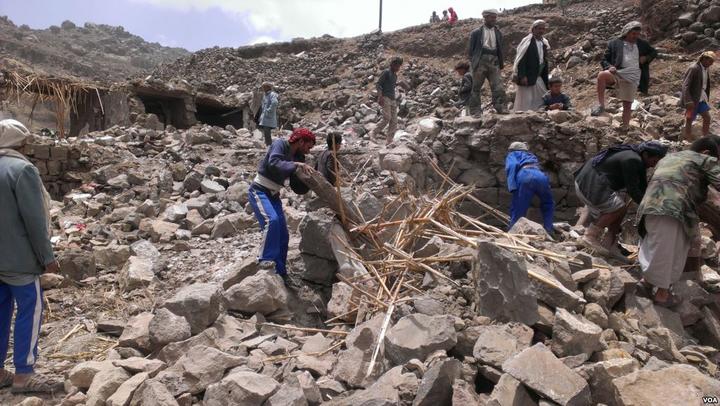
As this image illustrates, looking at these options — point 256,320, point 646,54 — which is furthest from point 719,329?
point 646,54

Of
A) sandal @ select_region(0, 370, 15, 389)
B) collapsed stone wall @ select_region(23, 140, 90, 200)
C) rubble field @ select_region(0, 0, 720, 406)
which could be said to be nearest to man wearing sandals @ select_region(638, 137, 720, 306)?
rubble field @ select_region(0, 0, 720, 406)

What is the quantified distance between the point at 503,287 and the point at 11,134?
2.84 meters

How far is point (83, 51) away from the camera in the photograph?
33.7m

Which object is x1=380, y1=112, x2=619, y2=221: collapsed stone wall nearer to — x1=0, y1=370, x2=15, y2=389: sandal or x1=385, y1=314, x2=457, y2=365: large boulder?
x1=385, y1=314, x2=457, y2=365: large boulder

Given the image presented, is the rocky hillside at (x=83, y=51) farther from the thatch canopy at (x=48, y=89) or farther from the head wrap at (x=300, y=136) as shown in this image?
the head wrap at (x=300, y=136)

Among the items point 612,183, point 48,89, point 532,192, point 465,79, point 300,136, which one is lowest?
point 532,192

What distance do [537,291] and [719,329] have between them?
58.8 inches

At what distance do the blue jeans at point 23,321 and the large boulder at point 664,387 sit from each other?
2886 millimetres

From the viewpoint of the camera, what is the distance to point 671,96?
27.3 feet

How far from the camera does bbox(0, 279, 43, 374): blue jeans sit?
2637 mm

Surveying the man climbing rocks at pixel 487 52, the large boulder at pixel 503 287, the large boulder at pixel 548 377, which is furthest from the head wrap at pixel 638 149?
the man climbing rocks at pixel 487 52

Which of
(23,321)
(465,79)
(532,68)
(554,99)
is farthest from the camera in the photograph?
(465,79)

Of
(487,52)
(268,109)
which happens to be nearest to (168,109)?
(268,109)

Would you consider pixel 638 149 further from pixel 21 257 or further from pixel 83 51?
pixel 83 51
